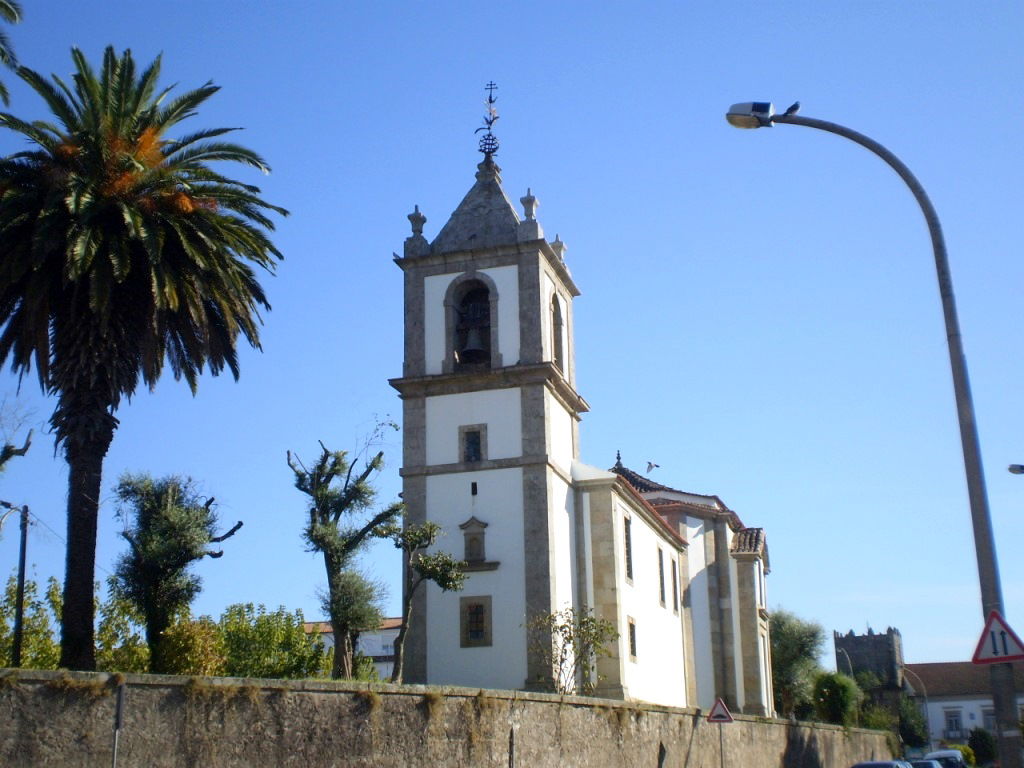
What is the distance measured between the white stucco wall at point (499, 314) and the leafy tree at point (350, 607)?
23.9ft

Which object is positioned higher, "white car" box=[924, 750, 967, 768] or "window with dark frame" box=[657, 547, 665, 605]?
"window with dark frame" box=[657, 547, 665, 605]

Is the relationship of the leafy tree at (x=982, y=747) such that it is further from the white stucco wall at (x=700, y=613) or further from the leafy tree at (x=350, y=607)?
the leafy tree at (x=350, y=607)

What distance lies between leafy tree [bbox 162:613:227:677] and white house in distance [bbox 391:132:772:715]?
5.87 m

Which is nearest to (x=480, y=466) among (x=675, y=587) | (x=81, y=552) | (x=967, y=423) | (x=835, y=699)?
(x=675, y=587)

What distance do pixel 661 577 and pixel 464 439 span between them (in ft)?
39.5

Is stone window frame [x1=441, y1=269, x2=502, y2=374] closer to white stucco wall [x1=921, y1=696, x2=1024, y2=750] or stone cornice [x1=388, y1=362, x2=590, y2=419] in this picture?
stone cornice [x1=388, y1=362, x2=590, y2=419]

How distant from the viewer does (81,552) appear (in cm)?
2122

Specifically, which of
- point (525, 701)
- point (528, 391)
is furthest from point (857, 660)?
Answer: point (525, 701)

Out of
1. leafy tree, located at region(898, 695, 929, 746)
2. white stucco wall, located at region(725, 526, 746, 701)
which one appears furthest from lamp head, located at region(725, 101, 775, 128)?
leafy tree, located at region(898, 695, 929, 746)

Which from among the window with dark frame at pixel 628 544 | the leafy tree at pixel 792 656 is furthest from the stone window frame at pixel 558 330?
the leafy tree at pixel 792 656

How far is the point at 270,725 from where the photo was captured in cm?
1673

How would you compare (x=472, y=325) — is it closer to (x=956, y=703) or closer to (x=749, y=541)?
(x=749, y=541)

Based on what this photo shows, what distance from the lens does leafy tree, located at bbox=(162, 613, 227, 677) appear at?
30.1 m

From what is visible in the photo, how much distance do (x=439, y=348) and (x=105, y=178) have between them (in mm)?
15762
